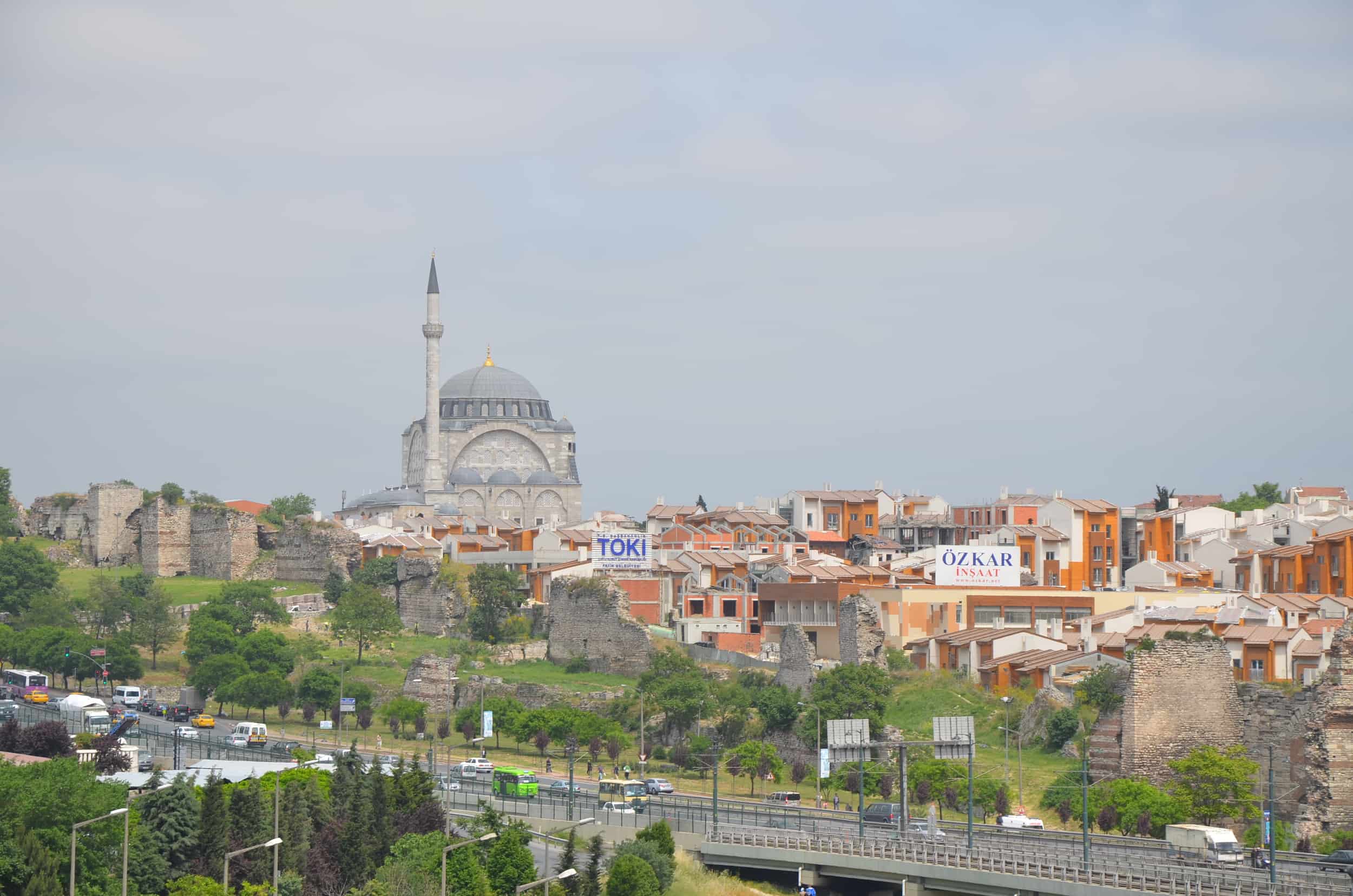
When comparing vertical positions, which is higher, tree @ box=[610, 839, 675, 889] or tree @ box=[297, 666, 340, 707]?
tree @ box=[297, 666, 340, 707]

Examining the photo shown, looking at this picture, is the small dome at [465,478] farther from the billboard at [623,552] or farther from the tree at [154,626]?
the tree at [154,626]

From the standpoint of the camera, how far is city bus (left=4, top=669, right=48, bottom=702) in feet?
228

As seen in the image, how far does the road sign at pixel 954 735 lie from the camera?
160 feet

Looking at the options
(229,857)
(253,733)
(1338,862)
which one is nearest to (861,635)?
(253,733)

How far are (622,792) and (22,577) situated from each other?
125ft

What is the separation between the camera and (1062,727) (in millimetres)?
Answer: 56906

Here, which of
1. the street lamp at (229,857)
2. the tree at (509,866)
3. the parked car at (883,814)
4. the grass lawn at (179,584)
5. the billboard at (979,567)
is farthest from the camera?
the grass lawn at (179,584)

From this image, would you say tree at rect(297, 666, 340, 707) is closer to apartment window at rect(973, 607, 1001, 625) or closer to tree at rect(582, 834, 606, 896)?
apartment window at rect(973, 607, 1001, 625)

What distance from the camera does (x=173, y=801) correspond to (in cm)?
4456

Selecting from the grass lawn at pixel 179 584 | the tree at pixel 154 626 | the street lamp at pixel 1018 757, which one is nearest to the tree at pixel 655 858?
the street lamp at pixel 1018 757

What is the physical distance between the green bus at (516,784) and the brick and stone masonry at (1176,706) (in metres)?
13.1

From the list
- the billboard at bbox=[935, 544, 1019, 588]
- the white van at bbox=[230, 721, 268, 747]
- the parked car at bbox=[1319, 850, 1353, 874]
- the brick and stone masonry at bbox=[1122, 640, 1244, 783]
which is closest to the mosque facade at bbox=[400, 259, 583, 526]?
the billboard at bbox=[935, 544, 1019, 588]

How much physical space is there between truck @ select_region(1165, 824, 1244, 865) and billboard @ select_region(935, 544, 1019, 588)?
29.3 meters

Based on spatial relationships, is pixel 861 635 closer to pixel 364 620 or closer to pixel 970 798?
pixel 364 620
